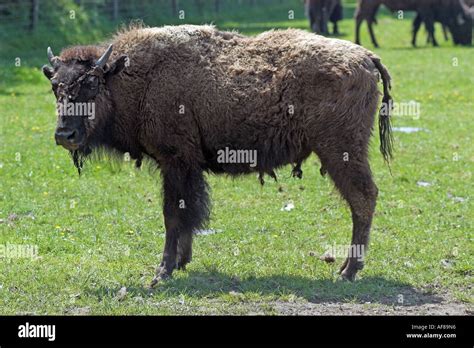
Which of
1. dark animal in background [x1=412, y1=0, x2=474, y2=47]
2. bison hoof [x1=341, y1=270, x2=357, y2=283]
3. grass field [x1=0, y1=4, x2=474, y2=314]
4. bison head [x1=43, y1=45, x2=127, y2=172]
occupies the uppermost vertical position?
bison head [x1=43, y1=45, x2=127, y2=172]

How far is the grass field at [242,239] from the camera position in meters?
7.43

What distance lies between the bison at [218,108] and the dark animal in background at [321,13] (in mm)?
21266

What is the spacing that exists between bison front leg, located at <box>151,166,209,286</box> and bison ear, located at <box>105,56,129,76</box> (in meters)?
0.95

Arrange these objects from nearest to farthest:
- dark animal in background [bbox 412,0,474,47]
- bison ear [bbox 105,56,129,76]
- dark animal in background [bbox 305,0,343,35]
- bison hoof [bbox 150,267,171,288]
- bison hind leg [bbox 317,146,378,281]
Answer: bison hoof [bbox 150,267,171,288]
bison hind leg [bbox 317,146,378,281]
bison ear [bbox 105,56,129,76]
dark animal in background [bbox 412,0,474,47]
dark animal in background [bbox 305,0,343,35]

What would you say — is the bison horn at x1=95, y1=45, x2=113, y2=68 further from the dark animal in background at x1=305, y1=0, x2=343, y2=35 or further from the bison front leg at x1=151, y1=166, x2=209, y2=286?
the dark animal in background at x1=305, y1=0, x2=343, y2=35

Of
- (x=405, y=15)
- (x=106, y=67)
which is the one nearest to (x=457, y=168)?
(x=106, y=67)

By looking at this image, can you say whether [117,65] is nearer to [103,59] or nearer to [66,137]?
[103,59]

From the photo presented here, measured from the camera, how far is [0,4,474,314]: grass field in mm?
7426

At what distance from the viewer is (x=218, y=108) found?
8.18 meters

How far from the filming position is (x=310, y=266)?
835 centimetres

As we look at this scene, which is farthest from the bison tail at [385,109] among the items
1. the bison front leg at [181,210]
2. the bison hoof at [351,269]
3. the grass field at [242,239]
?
the bison front leg at [181,210]

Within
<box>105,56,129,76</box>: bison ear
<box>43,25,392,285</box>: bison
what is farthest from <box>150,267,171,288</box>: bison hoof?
<box>105,56,129,76</box>: bison ear

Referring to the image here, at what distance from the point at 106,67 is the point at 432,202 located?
4210 millimetres
